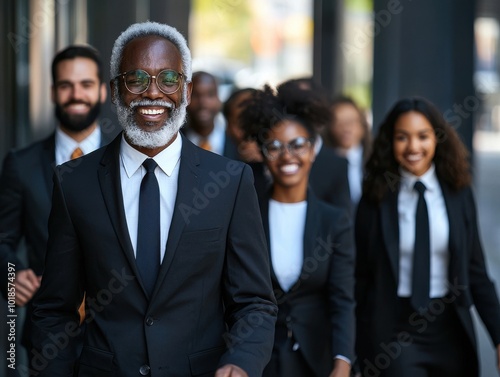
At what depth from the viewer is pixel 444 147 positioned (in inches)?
227

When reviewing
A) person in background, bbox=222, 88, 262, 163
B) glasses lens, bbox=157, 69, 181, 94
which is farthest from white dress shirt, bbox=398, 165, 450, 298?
glasses lens, bbox=157, 69, 181, 94

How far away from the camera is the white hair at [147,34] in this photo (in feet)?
11.5

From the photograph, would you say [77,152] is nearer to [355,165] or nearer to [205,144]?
[205,144]

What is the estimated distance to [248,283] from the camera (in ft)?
11.3

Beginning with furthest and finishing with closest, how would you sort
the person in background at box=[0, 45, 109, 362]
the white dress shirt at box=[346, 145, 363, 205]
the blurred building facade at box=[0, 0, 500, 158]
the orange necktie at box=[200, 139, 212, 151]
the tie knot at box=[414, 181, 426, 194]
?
the white dress shirt at box=[346, 145, 363, 205] < the orange necktie at box=[200, 139, 212, 151] < the blurred building facade at box=[0, 0, 500, 158] < the tie knot at box=[414, 181, 426, 194] < the person in background at box=[0, 45, 109, 362]

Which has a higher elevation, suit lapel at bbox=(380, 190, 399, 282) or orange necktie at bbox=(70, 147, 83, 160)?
orange necktie at bbox=(70, 147, 83, 160)

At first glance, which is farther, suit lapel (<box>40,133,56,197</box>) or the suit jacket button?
suit lapel (<box>40,133,56,197</box>)

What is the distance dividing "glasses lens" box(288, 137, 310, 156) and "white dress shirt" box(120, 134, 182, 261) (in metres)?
1.89

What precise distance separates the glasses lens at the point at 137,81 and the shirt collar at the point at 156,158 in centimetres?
20

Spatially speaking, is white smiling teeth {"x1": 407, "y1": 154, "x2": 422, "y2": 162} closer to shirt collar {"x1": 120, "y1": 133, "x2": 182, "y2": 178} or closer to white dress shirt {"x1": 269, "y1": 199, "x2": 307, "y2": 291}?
white dress shirt {"x1": 269, "y1": 199, "x2": 307, "y2": 291}

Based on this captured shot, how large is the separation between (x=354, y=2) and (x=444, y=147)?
Answer: 14.9 m

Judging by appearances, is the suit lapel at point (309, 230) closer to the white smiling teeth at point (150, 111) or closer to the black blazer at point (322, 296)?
the black blazer at point (322, 296)

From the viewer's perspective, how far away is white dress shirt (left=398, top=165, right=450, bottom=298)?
539 cm

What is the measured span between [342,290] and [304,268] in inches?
9.6
